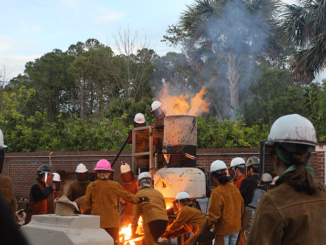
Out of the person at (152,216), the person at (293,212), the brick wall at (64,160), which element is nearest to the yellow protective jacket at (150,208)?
the person at (152,216)

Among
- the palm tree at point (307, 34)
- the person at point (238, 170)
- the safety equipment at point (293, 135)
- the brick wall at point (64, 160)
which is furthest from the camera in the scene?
the palm tree at point (307, 34)

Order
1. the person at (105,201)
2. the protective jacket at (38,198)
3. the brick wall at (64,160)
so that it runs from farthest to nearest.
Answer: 1. the brick wall at (64,160)
2. the protective jacket at (38,198)
3. the person at (105,201)

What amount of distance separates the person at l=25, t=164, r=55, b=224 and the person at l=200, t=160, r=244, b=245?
3.08 metres

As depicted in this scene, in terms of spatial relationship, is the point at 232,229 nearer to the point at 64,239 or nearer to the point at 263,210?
the point at 64,239

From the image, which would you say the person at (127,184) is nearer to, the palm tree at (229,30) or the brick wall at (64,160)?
the brick wall at (64,160)

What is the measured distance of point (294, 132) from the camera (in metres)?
2.17

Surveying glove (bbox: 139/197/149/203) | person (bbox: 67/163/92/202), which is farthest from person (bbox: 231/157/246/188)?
person (bbox: 67/163/92/202)

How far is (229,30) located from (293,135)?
18.4 metres

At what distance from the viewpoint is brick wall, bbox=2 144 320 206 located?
11305 millimetres

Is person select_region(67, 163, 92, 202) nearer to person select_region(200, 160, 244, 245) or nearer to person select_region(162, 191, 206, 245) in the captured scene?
person select_region(162, 191, 206, 245)

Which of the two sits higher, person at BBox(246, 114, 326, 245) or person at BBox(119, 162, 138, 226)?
person at BBox(246, 114, 326, 245)

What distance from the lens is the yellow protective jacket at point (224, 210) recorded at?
5.05m

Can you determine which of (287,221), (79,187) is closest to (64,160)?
(79,187)

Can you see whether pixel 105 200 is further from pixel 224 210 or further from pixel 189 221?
pixel 224 210
